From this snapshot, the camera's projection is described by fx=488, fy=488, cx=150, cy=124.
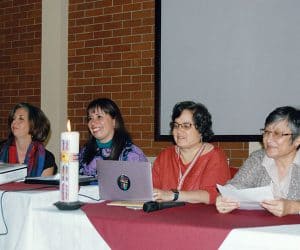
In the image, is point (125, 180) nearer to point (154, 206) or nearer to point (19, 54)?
point (154, 206)

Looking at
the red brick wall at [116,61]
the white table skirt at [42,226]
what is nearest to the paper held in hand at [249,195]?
the white table skirt at [42,226]

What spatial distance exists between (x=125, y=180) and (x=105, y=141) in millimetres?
1190

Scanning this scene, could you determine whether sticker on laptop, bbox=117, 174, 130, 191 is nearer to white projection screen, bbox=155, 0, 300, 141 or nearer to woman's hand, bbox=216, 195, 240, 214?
woman's hand, bbox=216, 195, 240, 214

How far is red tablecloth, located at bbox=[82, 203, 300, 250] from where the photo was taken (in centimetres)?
131

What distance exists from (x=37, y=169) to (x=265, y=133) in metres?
1.53

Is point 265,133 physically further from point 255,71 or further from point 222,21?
point 222,21

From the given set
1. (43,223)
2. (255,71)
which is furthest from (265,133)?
(255,71)

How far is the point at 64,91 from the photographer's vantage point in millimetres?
4281

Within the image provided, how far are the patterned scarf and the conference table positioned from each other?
3.74 feet

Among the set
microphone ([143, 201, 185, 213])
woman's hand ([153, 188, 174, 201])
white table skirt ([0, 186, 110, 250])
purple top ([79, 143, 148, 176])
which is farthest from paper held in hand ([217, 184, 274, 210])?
purple top ([79, 143, 148, 176])

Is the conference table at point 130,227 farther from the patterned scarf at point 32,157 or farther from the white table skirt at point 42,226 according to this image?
the patterned scarf at point 32,157

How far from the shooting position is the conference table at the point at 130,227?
1.27 meters

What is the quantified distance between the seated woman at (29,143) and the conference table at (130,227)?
3.88 feet

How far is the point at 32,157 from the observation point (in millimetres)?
3006
